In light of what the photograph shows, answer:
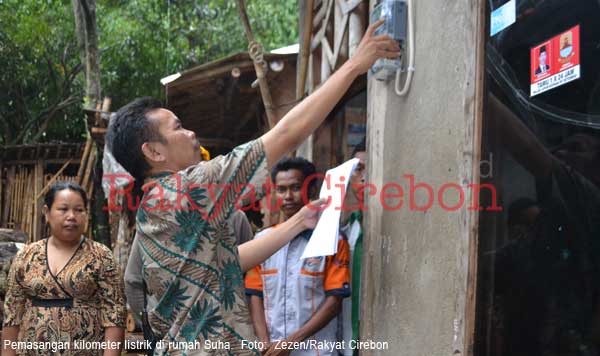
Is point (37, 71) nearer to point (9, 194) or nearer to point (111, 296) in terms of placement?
point (9, 194)

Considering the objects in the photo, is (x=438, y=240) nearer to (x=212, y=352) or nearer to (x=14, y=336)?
(x=212, y=352)

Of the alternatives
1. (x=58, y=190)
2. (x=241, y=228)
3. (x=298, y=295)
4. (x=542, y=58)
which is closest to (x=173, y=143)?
(x=298, y=295)

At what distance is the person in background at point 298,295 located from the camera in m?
3.02

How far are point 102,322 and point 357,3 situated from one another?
2.52m

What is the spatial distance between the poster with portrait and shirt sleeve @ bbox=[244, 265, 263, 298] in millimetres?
1880

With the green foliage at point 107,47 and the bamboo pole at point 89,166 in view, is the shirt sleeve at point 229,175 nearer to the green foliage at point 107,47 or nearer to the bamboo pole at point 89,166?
the bamboo pole at point 89,166

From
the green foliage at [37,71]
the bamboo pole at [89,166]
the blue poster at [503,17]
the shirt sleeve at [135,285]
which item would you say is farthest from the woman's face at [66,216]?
the green foliage at [37,71]

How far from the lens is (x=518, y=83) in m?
1.90

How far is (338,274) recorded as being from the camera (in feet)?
9.98

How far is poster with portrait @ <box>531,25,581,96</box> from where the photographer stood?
5.55 ft

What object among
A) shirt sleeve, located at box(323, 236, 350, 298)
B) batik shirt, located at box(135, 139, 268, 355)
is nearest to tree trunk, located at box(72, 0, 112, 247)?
shirt sleeve, located at box(323, 236, 350, 298)

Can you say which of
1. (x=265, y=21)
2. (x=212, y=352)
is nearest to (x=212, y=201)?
(x=212, y=352)

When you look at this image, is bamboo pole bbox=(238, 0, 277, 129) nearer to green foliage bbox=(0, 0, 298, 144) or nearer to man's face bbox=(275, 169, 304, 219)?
man's face bbox=(275, 169, 304, 219)

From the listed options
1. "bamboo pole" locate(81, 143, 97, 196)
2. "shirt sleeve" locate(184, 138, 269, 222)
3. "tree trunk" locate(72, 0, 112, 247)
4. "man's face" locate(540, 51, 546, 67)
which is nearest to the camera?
"man's face" locate(540, 51, 546, 67)
